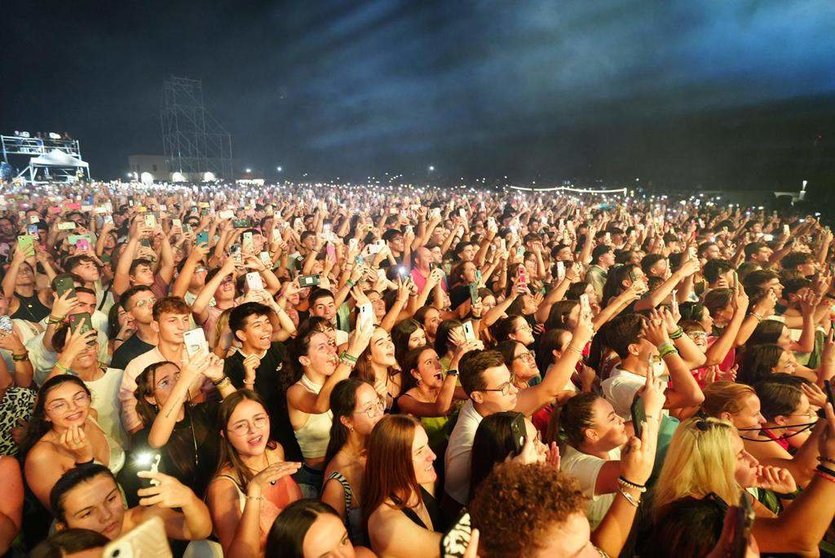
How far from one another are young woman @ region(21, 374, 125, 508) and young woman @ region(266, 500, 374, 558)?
1450 millimetres

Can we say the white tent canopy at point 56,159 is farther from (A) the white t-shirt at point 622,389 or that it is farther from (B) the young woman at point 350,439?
(A) the white t-shirt at point 622,389

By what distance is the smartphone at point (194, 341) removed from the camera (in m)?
2.65

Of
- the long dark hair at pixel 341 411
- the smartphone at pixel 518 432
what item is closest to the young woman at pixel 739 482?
the smartphone at pixel 518 432

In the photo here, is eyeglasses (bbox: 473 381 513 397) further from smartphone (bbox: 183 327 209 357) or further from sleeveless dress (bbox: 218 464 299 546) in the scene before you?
smartphone (bbox: 183 327 209 357)

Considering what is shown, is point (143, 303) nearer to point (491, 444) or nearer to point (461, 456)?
point (461, 456)

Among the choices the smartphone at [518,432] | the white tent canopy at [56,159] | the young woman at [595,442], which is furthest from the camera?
the white tent canopy at [56,159]

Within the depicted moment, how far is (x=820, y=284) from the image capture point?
559cm

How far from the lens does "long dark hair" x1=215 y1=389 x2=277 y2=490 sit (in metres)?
2.43

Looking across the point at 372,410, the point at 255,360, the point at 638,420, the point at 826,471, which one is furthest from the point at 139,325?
the point at 826,471

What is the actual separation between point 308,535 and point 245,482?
0.77 meters

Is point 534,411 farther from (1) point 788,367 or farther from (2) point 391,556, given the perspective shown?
(1) point 788,367

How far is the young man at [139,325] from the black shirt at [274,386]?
31.5 inches

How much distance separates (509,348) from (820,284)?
14.7ft

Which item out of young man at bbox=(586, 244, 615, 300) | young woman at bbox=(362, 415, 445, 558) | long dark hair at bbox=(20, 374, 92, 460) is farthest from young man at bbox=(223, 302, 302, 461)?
young man at bbox=(586, 244, 615, 300)
